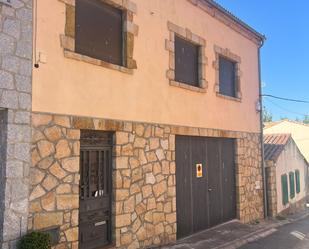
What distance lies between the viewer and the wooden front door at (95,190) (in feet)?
22.3

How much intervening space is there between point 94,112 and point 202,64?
4.43 metres

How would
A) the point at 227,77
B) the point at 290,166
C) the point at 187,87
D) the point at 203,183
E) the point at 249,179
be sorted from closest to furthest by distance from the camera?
the point at 187,87 → the point at 203,183 → the point at 227,77 → the point at 249,179 → the point at 290,166

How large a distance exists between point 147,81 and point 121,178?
230 centimetres

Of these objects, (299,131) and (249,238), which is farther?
(299,131)

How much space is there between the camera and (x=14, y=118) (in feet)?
18.0

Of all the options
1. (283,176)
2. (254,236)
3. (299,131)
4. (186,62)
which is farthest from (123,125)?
(299,131)

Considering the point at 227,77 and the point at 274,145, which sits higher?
the point at 227,77

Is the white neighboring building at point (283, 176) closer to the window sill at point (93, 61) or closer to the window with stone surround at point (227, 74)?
the window with stone surround at point (227, 74)

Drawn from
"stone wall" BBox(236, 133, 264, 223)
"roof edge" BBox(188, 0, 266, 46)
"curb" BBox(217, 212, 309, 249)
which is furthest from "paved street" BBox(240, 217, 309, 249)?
"roof edge" BBox(188, 0, 266, 46)

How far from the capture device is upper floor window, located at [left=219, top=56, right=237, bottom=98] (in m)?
11.6

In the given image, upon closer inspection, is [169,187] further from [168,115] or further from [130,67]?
[130,67]

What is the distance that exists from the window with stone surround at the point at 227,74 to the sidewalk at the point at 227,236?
3.91 meters

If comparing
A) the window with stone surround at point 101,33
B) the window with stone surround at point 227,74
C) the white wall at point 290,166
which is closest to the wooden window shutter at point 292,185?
the white wall at point 290,166

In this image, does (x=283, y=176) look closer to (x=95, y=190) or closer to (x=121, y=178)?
(x=121, y=178)
